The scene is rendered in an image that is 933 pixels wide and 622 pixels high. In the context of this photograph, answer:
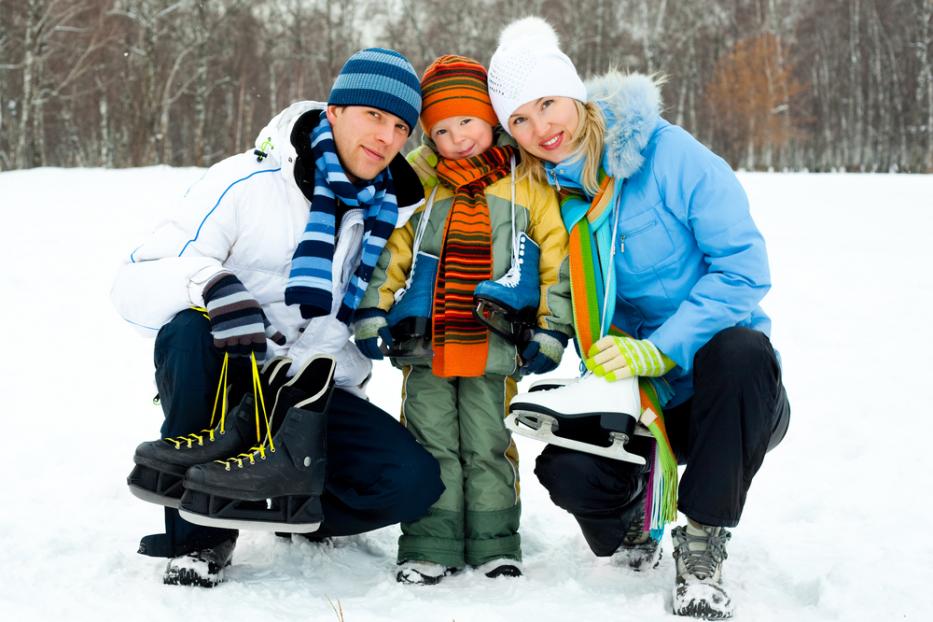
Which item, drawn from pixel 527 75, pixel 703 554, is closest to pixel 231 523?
pixel 703 554

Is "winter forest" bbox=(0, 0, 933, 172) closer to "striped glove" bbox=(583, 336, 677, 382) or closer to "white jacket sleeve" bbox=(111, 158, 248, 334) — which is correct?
"white jacket sleeve" bbox=(111, 158, 248, 334)

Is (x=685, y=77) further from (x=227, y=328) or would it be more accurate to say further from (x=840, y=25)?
(x=227, y=328)

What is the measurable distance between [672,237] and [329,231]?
34.4 inches

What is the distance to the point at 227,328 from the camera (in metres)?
1.99

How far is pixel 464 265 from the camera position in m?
2.36

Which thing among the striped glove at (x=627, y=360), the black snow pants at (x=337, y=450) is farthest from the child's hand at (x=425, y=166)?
the striped glove at (x=627, y=360)

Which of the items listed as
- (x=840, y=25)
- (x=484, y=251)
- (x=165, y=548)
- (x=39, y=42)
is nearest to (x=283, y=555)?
(x=165, y=548)

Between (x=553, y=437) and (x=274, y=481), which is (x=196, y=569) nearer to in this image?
(x=274, y=481)

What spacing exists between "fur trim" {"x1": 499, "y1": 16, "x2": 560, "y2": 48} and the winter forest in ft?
51.3

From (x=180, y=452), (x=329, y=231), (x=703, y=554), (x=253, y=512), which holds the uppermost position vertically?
(x=329, y=231)

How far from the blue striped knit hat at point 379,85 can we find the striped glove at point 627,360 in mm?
834

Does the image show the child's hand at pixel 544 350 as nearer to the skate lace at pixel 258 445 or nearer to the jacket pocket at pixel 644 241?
the jacket pocket at pixel 644 241

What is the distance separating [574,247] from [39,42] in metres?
17.9

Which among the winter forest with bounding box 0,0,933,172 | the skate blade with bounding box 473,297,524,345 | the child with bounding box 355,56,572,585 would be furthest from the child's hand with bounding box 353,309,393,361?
the winter forest with bounding box 0,0,933,172
